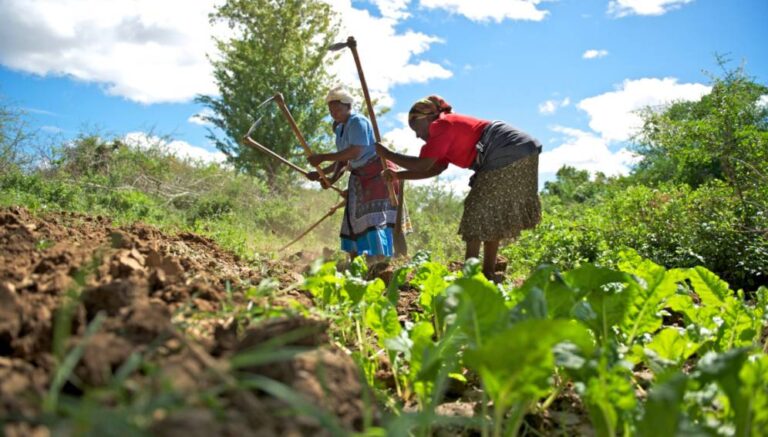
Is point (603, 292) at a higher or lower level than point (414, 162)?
lower

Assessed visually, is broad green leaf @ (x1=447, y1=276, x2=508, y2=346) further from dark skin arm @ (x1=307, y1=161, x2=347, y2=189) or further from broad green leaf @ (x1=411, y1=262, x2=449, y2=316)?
dark skin arm @ (x1=307, y1=161, x2=347, y2=189)

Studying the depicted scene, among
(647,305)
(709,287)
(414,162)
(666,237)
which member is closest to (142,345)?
(647,305)

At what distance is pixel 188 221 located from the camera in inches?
369

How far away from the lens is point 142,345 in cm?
122

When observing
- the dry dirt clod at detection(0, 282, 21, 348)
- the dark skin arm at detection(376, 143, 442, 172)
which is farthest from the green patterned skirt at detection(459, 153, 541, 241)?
the dry dirt clod at detection(0, 282, 21, 348)

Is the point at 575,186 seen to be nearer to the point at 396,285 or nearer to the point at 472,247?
the point at 472,247

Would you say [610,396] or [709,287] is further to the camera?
[709,287]

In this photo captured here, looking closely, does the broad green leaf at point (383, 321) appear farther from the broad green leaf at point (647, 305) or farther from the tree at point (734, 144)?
the tree at point (734, 144)

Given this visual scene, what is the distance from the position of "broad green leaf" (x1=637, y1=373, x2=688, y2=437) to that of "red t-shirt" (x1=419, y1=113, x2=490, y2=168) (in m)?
3.34

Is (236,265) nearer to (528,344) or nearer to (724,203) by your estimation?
(528,344)

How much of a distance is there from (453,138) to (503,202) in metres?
0.68

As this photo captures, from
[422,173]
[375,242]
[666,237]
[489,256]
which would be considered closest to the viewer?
[422,173]

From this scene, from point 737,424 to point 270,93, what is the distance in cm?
1652

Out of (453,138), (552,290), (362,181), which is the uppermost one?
(453,138)
